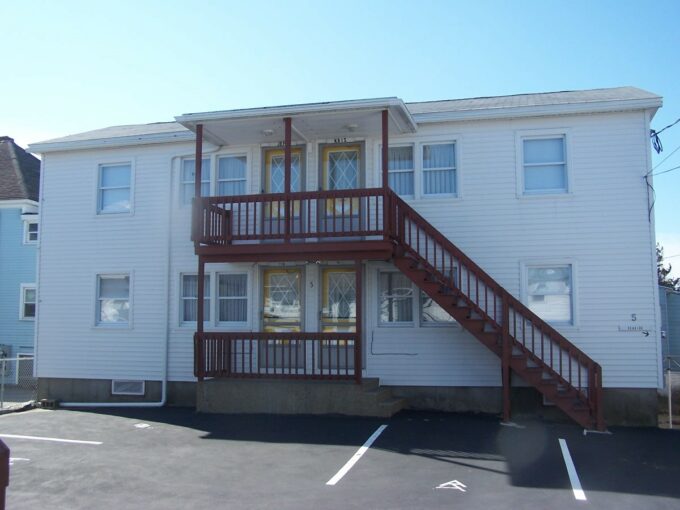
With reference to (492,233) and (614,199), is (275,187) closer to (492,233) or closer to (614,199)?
(492,233)

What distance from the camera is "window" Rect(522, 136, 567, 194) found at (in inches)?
501

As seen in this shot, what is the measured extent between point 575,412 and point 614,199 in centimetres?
424

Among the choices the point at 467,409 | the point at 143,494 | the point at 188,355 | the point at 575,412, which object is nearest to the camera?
the point at 143,494

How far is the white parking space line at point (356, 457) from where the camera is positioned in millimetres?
7766

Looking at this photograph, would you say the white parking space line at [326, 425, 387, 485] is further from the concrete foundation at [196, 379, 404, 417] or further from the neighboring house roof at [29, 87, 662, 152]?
the neighboring house roof at [29, 87, 662, 152]

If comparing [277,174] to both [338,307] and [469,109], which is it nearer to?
[338,307]

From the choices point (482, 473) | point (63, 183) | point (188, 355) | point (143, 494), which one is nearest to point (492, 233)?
point (482, 473)

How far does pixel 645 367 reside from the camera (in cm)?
1196

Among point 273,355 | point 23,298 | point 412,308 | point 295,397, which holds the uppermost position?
point 23,298

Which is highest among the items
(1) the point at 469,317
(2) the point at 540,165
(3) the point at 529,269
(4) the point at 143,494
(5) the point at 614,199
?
(2) the point at 540,165

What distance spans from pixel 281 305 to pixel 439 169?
14.8 ft

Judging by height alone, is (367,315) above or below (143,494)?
above

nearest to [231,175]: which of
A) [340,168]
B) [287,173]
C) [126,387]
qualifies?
[340,168]

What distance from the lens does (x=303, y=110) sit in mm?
11977
